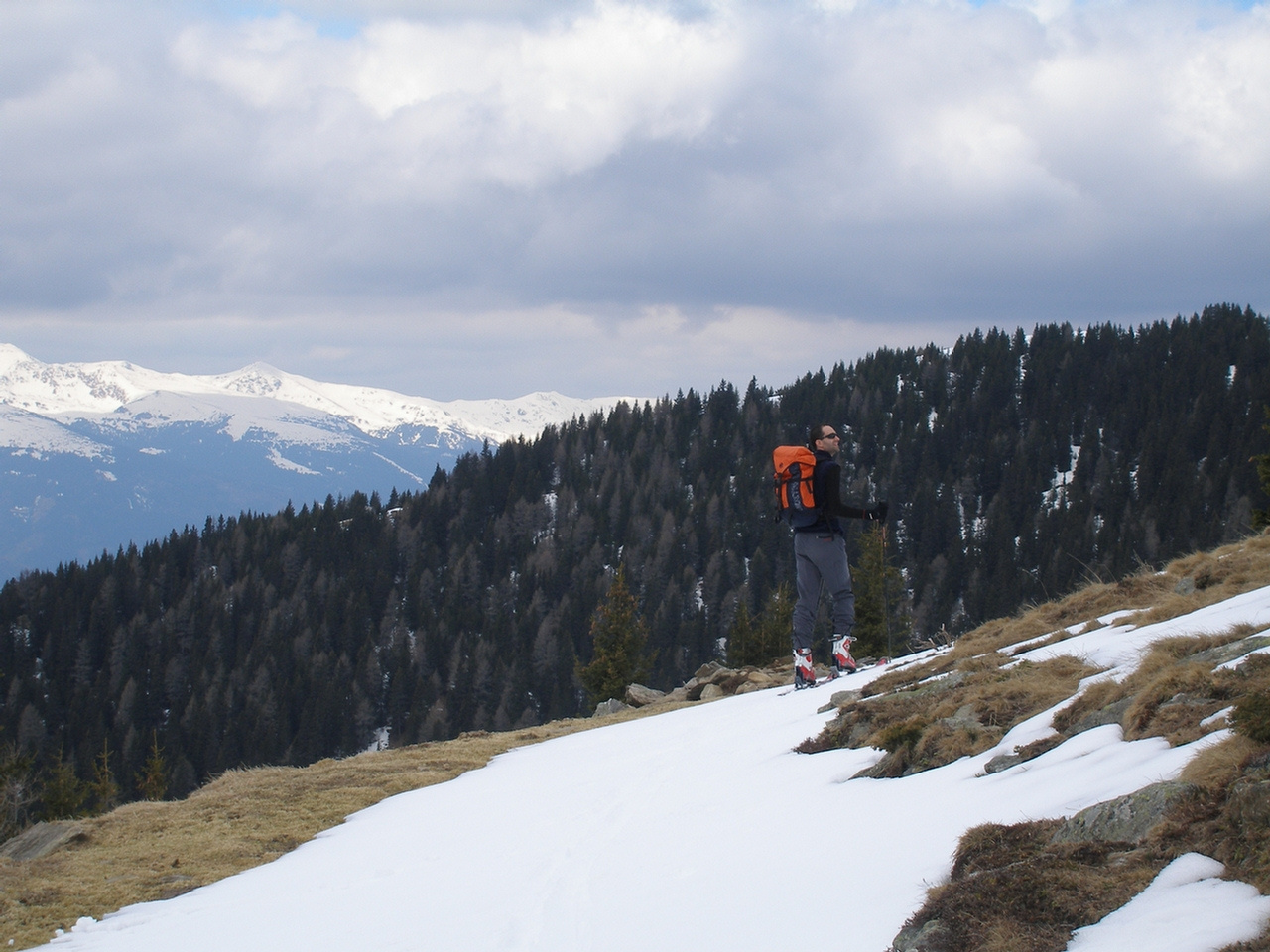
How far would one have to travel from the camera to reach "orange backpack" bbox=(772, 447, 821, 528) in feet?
40.4

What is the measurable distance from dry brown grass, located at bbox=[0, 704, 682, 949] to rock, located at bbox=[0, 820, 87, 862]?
0.39 feet

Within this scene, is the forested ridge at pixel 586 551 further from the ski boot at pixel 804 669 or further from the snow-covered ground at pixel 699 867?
the snow-covered ground at pixel 699 867

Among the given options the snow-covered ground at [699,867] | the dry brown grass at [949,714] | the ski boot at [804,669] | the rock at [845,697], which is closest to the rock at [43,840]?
the snow-covered ground at [699,867]

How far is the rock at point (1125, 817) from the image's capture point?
15.2 feet

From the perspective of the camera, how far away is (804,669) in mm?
13477

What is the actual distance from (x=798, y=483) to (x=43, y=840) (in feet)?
30.6

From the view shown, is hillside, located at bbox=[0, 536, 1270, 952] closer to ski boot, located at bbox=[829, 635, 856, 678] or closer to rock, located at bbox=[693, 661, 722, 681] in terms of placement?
ski boot, located at bbox=[829, 635, 856, 678]

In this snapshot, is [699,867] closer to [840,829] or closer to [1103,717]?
[840,829]

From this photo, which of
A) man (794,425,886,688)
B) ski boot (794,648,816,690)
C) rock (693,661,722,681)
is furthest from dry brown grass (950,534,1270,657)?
rock (693,661,722,681)

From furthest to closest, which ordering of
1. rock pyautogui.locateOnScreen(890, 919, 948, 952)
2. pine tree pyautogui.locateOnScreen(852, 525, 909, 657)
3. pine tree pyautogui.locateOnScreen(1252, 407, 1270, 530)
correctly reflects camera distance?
1. pine tree pyautogui.locateOnScreen(852, 525, 909, 657)
2. pine tree pyautogui.locateOnScreen(1252, 407, 1270, 530)
3. rock pyautogui.locateOnScreen(890, 919, 948, 952)

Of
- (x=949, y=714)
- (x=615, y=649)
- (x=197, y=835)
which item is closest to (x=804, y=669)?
(x=949, y=714)

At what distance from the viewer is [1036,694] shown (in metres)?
8.05

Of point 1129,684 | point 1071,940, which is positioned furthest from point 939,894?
point 1129,684

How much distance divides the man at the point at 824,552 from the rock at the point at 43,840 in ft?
28.3
